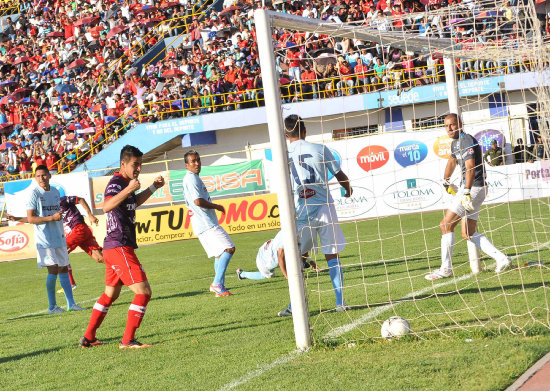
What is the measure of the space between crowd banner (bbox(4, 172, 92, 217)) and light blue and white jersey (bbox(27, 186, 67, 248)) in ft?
51.1

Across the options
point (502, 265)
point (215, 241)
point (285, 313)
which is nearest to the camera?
point (285, 313)

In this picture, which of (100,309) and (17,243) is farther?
(17,243)

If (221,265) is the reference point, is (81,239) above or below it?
above

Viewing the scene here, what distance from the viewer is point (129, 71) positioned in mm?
33438

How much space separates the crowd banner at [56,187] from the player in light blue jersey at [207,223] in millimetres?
16531

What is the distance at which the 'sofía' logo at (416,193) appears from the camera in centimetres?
2130

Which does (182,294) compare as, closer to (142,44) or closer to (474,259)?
(474,259)

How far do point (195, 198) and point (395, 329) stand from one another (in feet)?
14.3

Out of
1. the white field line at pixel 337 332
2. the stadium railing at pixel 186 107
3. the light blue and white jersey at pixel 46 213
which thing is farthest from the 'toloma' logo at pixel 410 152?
the light blue and white jersey at pixel 46 213

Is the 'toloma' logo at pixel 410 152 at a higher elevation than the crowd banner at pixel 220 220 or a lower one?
higher

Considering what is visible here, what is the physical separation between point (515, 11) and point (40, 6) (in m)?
39.3

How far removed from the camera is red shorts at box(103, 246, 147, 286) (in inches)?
273

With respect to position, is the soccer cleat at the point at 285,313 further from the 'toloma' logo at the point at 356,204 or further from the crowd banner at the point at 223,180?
the crowd banner at the point at 223,180

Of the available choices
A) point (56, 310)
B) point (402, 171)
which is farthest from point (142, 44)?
point (56, 310)
